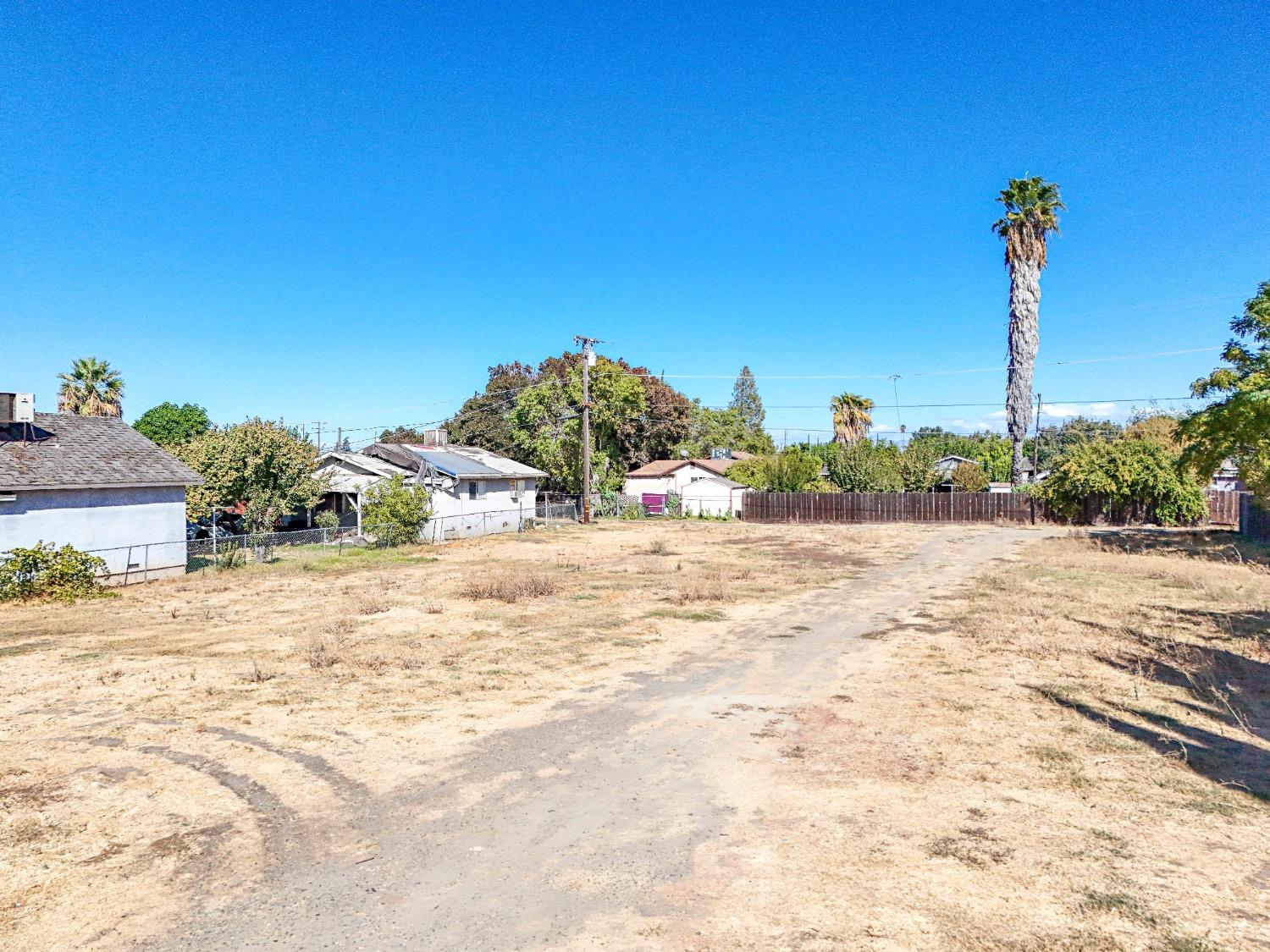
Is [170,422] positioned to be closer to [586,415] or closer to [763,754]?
[586,415]

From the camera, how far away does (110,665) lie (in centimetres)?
1281

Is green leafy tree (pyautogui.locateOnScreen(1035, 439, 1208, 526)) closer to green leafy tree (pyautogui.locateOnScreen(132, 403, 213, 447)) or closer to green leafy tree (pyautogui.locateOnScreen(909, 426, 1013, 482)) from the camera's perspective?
green leafy tree (pyautogui.locateOnScreen(909, 426, 1013, 482))

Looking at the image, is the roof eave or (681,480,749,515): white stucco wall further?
(681,480,749,515): white stucco wall

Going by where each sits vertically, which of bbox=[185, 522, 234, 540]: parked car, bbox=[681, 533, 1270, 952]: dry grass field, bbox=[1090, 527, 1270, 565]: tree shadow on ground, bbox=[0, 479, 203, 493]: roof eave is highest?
bbox=[0, 479, 203, 493]: roof eave

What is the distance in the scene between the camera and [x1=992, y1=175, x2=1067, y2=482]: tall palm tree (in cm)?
4716

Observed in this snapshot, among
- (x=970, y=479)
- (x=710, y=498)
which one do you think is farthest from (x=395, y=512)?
(x=970, y=479)

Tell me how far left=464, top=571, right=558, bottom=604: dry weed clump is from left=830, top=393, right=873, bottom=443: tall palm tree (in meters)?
47.3

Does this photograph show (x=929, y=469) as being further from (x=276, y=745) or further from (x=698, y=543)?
(x=276, y=745)

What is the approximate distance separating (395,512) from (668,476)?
92.9 ft

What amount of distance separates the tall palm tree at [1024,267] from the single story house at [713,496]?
18.1 m

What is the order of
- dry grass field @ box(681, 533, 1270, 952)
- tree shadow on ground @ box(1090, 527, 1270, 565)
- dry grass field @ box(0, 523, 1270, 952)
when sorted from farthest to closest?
tree shadow on ground @ box(1090, 527, 1270, 565) → dry grass field @ box(0, 523, 1270, 952) → dry grass field @ box(681, 533, 1270, 952)

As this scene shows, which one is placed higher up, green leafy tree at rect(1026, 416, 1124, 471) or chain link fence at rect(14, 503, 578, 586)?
green leafy tree at rect(1026, 416, 1124, 471)

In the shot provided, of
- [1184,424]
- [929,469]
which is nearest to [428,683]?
[1184,424]

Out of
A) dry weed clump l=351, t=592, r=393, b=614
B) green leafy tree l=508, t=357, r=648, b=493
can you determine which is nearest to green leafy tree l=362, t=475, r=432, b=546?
dry weed clump l=351, t=592, r=393, b=614
